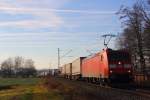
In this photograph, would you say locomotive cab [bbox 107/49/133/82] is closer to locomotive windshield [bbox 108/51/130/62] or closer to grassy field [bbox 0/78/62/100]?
locomotive windshield [bbox 108/51/130/62]

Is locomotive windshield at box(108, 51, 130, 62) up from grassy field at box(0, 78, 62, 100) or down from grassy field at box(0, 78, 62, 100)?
up

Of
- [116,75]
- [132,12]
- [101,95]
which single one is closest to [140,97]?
[101,95]

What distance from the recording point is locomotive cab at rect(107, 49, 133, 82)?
4228 centimetres

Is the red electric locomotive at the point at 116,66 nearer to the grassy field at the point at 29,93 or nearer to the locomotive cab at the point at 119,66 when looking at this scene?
the locomotive cab at the point at 119,66

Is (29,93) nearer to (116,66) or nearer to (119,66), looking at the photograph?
(116,66)

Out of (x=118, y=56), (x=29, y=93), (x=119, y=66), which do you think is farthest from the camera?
(x=29, y=93)

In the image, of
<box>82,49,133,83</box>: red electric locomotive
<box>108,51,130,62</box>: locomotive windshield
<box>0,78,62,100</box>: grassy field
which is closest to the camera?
<box>0,78,62,100</box>: grassy field

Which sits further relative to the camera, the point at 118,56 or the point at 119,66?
the point at 118,56

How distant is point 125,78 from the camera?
42.5 metres

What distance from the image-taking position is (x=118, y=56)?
4338 centimetres

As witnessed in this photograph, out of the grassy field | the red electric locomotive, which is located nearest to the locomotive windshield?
the red electric locomotive

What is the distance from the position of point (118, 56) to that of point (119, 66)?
1136 millimetres

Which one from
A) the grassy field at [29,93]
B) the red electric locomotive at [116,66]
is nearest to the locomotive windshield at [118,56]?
the red electric locomotive at [116,66]

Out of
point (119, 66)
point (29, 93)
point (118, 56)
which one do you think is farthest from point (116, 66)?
point (29, 93)
